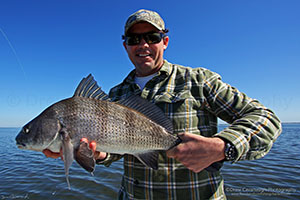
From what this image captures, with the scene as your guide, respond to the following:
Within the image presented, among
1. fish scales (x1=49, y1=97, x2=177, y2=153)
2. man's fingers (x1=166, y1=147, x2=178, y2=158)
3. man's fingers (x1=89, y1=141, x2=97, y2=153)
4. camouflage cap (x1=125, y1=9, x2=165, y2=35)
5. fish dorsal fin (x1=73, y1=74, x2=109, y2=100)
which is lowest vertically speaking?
man's fingers (x1=166, y1=147, x2=178, y2=158)

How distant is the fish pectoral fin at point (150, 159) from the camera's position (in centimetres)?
215

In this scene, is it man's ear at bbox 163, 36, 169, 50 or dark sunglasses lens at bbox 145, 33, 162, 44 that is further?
man's ear at bbox 163, 36, 169, 50

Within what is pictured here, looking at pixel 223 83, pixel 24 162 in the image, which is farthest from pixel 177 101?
pixel 24 162

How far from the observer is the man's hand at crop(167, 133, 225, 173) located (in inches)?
71.0

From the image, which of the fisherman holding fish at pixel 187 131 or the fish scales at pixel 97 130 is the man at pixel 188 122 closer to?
the fisherman holding fish at pixel 187 131

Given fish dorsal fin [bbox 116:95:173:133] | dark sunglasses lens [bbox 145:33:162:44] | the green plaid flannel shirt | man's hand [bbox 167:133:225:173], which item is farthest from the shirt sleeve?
dark sunglasses lens [bbox 145:33:162:44]

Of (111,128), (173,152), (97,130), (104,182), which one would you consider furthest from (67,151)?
(104,182)

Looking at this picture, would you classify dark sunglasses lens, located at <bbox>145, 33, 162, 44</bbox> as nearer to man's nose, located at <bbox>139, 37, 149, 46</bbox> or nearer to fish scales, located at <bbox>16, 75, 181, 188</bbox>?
man's nose, located at <bbox>139, 37, 149, 46</bbox>

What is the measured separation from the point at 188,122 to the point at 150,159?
659 mm

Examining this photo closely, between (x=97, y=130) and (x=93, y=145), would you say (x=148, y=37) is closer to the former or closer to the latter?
(x=97, y=130)

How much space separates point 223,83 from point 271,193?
685 centimetres

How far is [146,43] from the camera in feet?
9.33

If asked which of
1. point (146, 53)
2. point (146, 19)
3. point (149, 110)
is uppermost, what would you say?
point (146, 19)

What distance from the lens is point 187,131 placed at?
2.33 m
